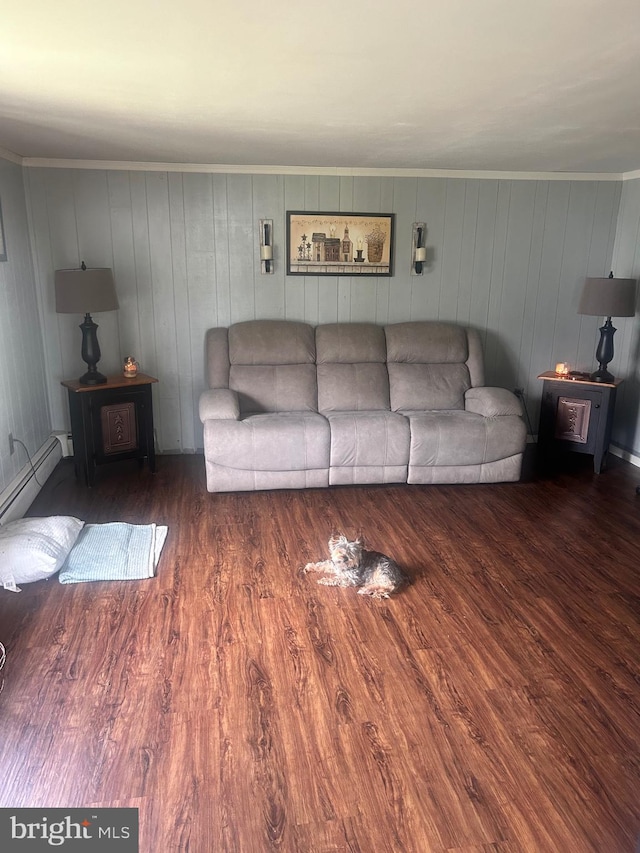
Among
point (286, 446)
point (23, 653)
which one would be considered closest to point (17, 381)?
point (286, 446)

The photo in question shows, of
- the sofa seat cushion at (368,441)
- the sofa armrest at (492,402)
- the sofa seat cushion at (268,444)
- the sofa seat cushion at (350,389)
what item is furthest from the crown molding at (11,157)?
the sofa armrest at (492,402)

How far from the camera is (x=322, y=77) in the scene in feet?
7.60

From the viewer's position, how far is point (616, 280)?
167 inches

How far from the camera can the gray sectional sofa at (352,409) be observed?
3928 millimetres

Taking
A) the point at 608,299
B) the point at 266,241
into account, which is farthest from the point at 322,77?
the point at 608,299

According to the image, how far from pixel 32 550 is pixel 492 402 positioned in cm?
295

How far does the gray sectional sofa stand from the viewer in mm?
3928

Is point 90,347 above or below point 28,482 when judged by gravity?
above

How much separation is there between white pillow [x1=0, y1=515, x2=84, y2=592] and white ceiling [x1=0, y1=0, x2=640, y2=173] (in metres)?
1.96

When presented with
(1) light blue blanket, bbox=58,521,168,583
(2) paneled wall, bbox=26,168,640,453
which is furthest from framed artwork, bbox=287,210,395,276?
(1) light blue blanket, bbox=58,521,168,583

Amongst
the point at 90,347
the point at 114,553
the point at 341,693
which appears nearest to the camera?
the point at 341,693

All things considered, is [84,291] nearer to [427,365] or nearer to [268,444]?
[268,444]

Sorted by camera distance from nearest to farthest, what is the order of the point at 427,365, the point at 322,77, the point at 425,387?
the point at 322,77 < the point at 425,387 < the point at 427,365

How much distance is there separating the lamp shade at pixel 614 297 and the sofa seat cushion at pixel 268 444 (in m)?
2.08
